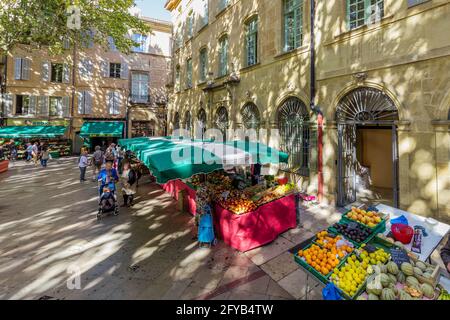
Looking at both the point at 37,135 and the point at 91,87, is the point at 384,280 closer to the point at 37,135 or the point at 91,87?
the point at 37,135

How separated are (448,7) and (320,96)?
3652mm

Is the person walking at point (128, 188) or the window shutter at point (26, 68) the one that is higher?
the window shutter at point (26, 68)

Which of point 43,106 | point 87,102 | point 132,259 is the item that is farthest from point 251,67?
point 43,106

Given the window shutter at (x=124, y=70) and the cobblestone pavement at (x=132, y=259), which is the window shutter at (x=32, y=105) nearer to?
the window shutter at (x=124, y=70)

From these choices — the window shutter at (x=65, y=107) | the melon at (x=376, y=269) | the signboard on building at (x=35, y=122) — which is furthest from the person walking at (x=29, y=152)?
the melon at (x=376, y=269)

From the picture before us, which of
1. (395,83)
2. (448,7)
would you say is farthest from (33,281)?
(448,7)

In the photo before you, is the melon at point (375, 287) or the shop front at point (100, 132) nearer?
the melon at point (375, 287)

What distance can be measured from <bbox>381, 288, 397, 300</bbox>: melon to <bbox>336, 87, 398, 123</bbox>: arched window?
17.7 feet

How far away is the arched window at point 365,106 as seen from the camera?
6730 millimetres

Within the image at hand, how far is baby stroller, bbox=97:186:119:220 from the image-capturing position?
7.21 metres

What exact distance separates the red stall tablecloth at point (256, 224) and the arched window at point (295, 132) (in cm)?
355

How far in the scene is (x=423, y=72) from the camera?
19.0 feet

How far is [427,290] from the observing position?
106 inches

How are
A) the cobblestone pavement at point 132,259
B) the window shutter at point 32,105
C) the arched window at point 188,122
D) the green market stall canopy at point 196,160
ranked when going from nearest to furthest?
the cobblestone pavement at point 132,259, the green market stall canopy at point 196,160, the arched window at point 188,122, the window shutter at point 32,105
